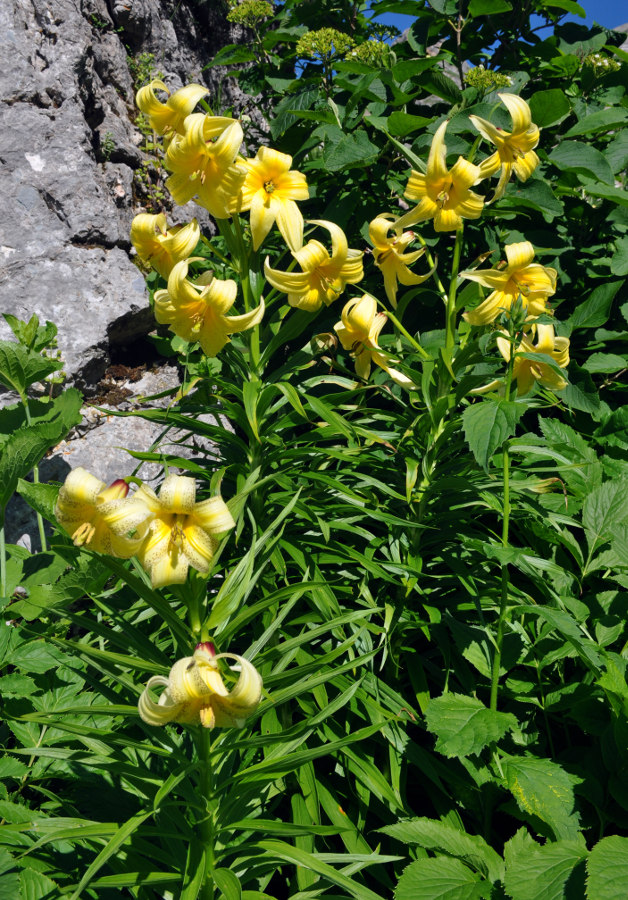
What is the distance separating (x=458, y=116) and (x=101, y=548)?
173 centimetres

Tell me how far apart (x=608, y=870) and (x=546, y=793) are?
207mm

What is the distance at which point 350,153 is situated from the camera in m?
2.03

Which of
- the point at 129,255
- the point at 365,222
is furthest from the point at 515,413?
the point at 129,255

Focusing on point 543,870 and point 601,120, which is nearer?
point 543,870

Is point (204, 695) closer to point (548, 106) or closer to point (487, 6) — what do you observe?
point (548, 106)

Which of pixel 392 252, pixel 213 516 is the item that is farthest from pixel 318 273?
pixel 213 516

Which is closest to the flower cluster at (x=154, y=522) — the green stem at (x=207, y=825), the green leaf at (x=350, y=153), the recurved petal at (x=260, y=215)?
the green stem at (x=207, y=825)

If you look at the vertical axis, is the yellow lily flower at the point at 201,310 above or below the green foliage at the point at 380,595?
above

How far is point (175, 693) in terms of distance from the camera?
0.88m

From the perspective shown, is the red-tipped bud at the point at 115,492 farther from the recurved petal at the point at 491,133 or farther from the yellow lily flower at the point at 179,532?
the recurved petal at the point at 491,133

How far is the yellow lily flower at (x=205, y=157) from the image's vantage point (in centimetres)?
139

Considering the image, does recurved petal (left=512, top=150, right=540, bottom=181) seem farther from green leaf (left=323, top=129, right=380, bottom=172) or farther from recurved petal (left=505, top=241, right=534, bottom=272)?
green leaf (left=323, top=129, right=380, bottom=172)

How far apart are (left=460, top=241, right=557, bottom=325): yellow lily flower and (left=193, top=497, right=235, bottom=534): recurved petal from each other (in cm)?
86

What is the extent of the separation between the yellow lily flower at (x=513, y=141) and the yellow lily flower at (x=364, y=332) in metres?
0.40
